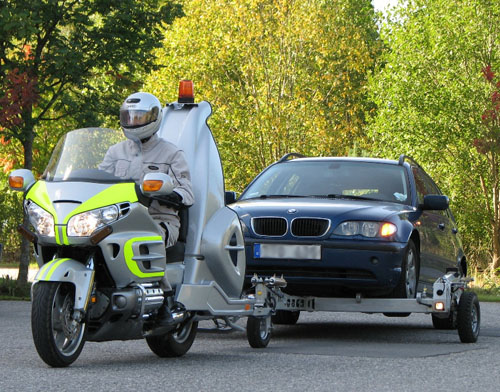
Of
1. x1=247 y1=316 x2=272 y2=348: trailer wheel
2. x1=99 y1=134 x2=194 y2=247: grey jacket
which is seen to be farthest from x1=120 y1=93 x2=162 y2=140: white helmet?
x1=247 y1=316 x2=272 y2=348: trailer wheel

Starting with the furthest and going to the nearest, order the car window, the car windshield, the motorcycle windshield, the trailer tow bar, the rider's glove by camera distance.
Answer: the car window, the car windshield, the trailer tow bar, the rider's glove, the motorcycle windshield

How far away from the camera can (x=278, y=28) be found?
109 feet

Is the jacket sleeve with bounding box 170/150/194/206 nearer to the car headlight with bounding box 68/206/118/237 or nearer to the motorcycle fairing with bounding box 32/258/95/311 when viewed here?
the car headlight with bounding box 68/206/118/237

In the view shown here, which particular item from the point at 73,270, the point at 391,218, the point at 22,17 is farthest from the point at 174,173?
the point at 22,17

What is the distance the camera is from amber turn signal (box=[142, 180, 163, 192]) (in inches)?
308

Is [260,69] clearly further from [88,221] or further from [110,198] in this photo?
[88,221]

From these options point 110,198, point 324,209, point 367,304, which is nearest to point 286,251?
point 324,209

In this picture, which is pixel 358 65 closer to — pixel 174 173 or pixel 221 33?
pixel 221 33

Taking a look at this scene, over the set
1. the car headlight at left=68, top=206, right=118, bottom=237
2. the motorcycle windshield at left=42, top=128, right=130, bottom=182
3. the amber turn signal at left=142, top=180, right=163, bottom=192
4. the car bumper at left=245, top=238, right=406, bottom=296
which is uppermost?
the motorcycle windshield at left=42, top=128, right=130, bottom=182

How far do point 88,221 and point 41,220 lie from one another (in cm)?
34

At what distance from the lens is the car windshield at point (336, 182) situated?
462 inches

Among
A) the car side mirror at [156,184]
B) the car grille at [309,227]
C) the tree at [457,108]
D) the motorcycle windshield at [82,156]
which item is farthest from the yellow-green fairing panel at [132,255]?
the tree at [457,108]

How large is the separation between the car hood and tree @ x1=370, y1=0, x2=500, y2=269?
20.0 meters

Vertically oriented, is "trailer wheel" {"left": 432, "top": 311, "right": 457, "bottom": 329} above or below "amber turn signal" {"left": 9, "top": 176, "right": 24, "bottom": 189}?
below
